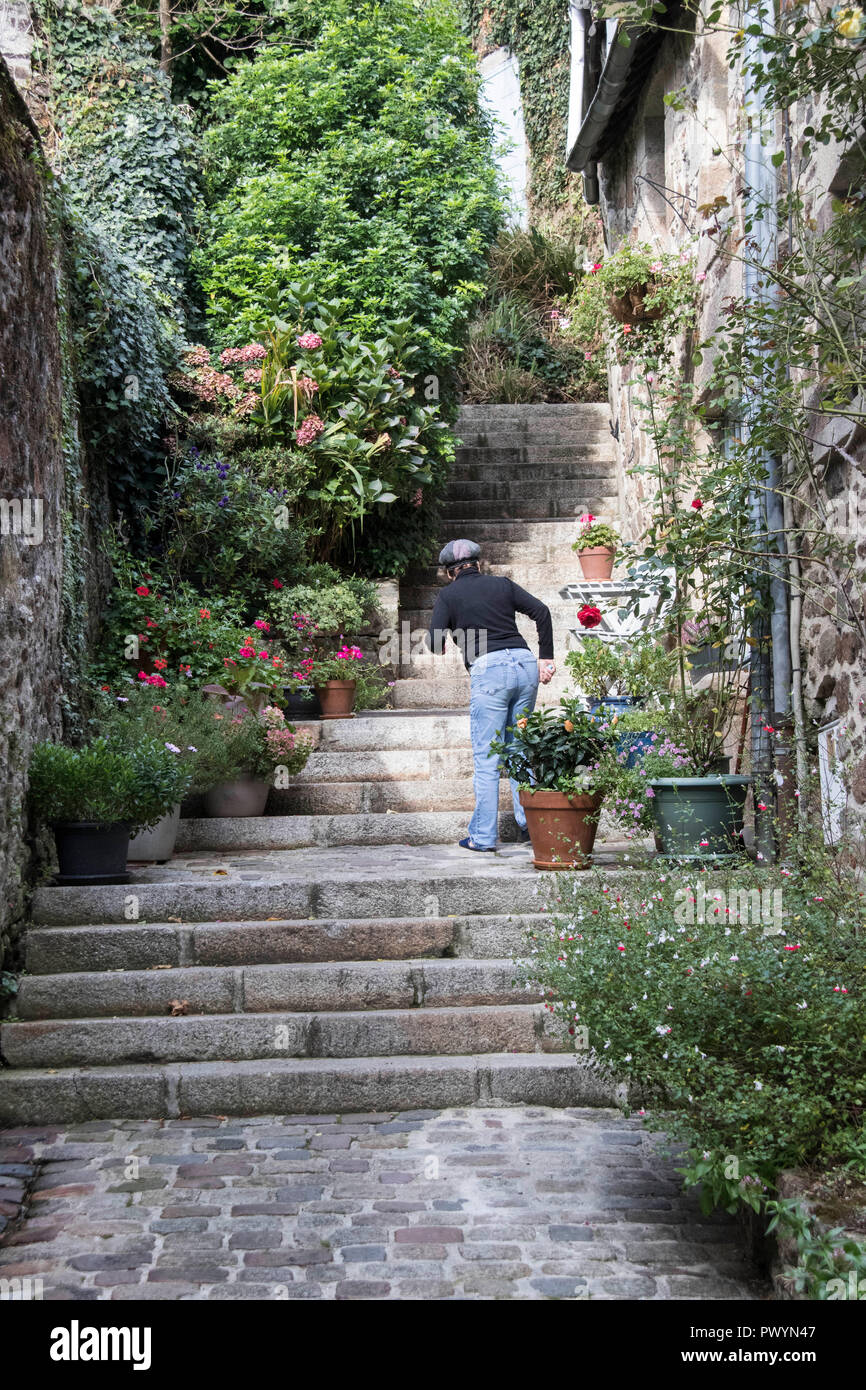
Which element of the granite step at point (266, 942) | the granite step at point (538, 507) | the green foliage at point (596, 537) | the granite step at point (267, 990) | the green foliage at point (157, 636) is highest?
the granite step at point (538, 507)

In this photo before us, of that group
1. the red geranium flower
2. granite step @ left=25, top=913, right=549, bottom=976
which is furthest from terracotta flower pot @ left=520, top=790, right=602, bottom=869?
the red geranium flower

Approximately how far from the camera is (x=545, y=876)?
4.91m

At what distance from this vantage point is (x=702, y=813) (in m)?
5.16

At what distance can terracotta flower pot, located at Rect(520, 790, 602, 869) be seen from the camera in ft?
17.6

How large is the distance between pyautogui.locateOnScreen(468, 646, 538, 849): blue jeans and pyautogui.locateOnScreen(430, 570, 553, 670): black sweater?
8cm

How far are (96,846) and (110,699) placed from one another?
1429 mm

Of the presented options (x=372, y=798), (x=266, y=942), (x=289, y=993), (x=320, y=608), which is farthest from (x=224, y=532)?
(x=289, y=993)

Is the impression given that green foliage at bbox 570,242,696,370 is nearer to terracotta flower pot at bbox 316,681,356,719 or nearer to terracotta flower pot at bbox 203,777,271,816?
terracotta flower pot at bbox 316,681,356,719

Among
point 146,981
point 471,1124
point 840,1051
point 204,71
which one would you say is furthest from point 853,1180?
point 204,71

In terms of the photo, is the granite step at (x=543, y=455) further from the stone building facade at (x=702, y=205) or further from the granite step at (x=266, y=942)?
the granite step at (x=266, y=942)

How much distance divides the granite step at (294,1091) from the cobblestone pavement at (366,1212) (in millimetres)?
58

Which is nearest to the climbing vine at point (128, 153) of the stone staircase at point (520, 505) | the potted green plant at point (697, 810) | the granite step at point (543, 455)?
the stone staircase at point (520, 505)

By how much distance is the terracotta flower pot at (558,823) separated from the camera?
17.6 ft

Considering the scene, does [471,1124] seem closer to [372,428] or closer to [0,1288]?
[0,1288]
